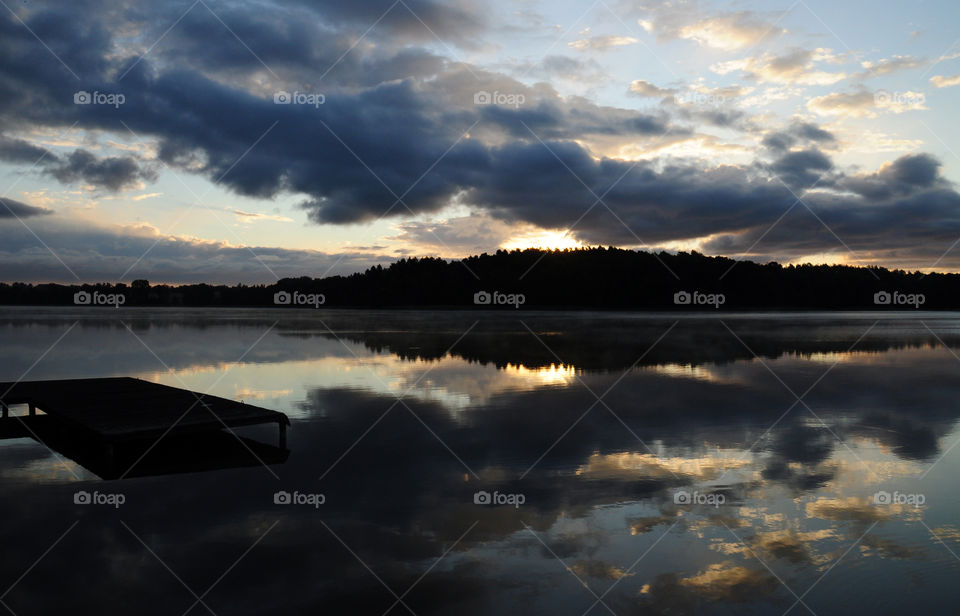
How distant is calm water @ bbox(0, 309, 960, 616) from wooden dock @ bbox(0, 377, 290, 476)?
79 cm

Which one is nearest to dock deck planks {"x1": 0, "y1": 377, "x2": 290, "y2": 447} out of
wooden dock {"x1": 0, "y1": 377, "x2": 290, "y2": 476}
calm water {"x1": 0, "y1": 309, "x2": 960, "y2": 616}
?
wooden dock {"x1": 0, "y1": 377, "x2": 290, "y2": 476}

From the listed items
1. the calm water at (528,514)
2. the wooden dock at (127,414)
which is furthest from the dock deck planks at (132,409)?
the calm water at (528,514)

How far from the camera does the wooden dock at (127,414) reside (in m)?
12.2

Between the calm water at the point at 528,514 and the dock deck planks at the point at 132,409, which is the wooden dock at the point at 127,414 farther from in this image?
the calm water at the point at 528,514

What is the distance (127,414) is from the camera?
13.7m

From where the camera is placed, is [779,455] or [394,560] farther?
[779,455]

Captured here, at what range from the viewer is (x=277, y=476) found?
10898 millimetres

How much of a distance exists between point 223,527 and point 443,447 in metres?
5.01

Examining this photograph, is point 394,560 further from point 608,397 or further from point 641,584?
point 608,397

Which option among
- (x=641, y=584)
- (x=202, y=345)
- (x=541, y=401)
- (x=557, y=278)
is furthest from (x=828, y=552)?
(x=557, y=278)

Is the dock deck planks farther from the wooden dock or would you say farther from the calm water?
the calm water

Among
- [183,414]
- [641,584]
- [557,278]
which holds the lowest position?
[641,584]

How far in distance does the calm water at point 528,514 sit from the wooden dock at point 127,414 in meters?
0.79

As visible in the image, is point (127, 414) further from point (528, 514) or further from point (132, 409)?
point (528, 514)
